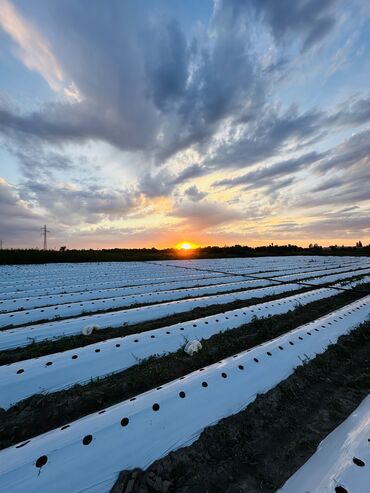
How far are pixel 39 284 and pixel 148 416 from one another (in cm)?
798

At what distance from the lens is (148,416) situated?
1.73 m

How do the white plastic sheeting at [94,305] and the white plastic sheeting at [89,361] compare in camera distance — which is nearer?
the white plastic sheeting at [89,361]

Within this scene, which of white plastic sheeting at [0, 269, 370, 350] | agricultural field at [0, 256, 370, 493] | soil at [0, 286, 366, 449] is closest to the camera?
agricultural field at [0, 256, 370, 493]

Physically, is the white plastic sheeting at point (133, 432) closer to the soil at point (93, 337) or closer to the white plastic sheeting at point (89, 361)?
the white plastic sheeting at point (89, 361)

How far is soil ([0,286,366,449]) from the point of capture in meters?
1.93

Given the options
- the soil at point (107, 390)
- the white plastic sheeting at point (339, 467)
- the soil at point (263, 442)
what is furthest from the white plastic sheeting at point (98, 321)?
the white plastic sheeting at point (339, 467)

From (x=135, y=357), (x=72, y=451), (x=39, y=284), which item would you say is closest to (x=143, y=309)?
(x=135, y=357)

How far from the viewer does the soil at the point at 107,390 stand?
1.93m

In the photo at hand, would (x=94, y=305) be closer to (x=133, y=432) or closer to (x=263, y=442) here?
(x=133, y=432)

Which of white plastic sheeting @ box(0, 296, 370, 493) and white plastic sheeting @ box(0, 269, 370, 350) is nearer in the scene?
white plastic sheeting @ box(0, 296, 370, 493)

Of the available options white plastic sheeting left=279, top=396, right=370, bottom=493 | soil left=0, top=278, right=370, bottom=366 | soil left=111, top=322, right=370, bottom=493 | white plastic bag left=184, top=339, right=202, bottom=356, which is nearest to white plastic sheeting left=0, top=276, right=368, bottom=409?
white plastic bag left=184, top=339, right=202, bottom=356

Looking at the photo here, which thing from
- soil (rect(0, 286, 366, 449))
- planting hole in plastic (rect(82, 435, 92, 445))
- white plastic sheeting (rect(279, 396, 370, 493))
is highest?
planting hole in plastic (rect(82, 435, 92, 445))

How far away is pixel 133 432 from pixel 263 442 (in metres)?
1.03

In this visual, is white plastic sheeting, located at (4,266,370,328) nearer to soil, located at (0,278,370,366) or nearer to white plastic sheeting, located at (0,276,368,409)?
soil, located at (0,278,370,366)
